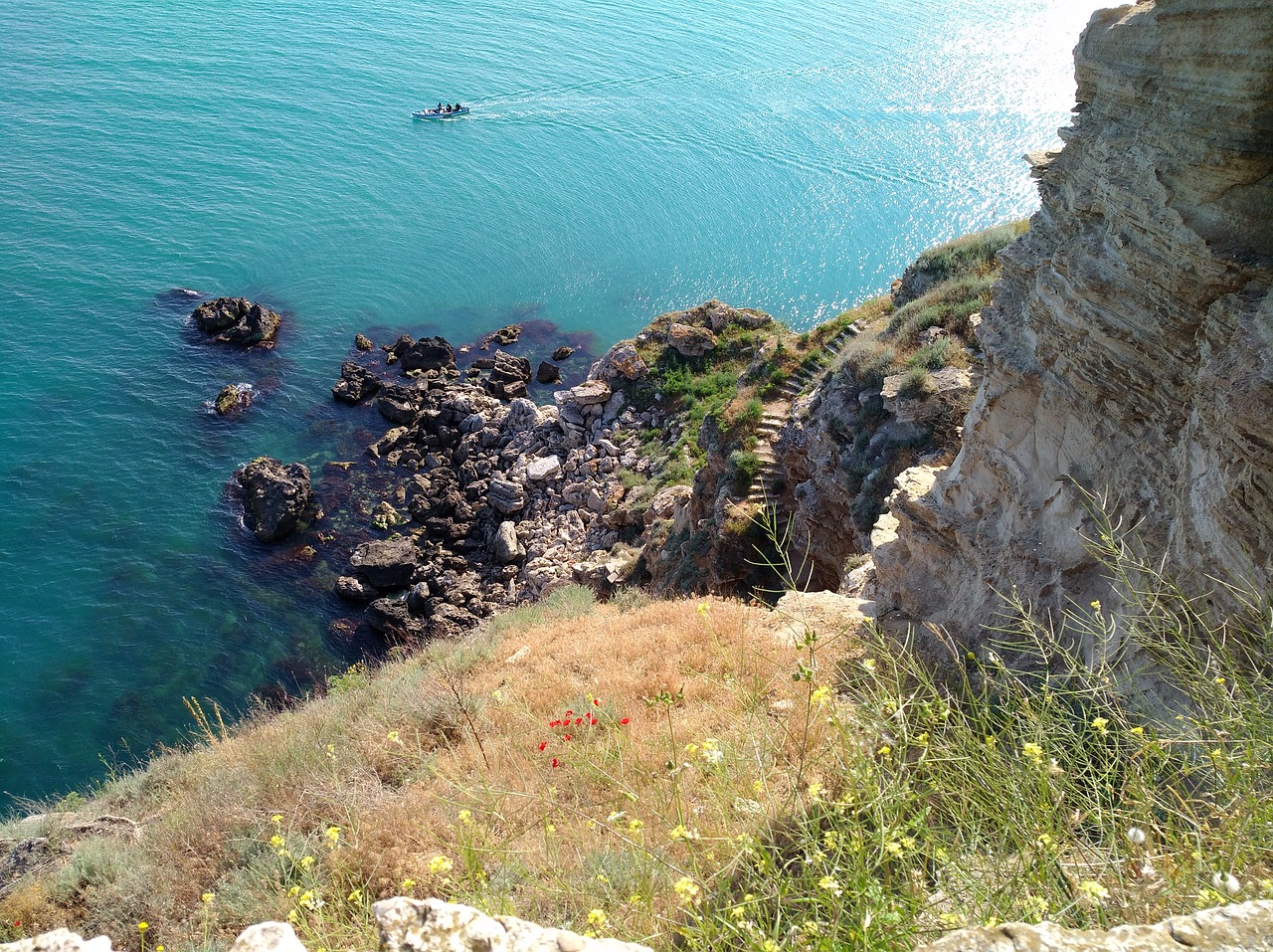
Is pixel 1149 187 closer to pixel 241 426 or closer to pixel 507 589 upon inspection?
pixel 507 589

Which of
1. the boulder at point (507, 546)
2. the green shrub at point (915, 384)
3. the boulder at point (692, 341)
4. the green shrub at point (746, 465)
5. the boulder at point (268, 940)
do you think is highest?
the green shrub at point (915, 384)

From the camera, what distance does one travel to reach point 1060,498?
823cm

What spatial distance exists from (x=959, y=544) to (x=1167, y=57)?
17.5 ft

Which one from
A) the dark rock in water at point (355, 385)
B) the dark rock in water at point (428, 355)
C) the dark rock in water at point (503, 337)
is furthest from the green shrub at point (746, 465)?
the dark rock in water at point (503, 337)

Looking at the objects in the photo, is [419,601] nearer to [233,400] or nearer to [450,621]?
[450,621]

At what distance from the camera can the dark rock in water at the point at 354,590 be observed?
24062 millimetres

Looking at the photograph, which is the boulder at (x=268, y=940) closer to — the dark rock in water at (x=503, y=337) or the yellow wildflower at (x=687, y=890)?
the yellow wildflower at (x=687, y=890)

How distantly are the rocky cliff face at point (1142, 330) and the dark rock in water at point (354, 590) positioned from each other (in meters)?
18.6

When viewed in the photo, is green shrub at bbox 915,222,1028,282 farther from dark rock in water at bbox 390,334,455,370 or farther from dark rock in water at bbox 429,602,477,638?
dark rock in water at bbox 390,334,455,370

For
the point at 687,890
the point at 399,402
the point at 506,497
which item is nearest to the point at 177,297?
the point at 399,402

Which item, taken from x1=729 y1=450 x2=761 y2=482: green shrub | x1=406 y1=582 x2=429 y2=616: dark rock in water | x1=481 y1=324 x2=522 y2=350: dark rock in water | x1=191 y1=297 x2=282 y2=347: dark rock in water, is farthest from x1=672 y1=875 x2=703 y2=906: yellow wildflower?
x1=191 y1=297 x2=282 y2=347: dark rock in water

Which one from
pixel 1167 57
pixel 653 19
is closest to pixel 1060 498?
pixel 1167 57

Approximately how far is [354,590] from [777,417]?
13.3 metres

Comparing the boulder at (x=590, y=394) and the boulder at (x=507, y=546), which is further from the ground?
the boulder at (x=590, y=394)
